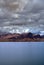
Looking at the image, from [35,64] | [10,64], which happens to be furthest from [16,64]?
[35,64]

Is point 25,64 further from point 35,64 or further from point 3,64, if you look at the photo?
point 3,64

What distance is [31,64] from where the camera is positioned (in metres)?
23.0

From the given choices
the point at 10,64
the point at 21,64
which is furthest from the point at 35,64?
the point at 10,64

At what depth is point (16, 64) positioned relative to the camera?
2312 centimetres

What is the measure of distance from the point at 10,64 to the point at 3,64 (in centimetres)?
104

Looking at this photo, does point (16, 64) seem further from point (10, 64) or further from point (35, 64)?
point (35, 64)

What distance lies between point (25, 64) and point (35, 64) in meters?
1.55

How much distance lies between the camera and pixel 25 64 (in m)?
23.0

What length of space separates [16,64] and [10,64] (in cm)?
93

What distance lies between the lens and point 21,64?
74.1 feet

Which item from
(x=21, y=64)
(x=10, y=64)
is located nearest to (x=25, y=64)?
(x=21, y=64)

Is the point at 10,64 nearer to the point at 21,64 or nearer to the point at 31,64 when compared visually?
the point at 21,64

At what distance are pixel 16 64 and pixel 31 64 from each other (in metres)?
2.27

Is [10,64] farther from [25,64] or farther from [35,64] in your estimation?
[35,64]
